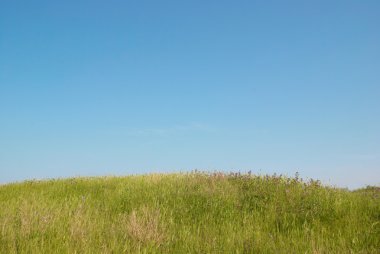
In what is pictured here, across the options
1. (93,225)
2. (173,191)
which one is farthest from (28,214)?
(173,191)

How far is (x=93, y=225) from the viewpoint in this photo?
651 centimetres

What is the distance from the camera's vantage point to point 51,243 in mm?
5355

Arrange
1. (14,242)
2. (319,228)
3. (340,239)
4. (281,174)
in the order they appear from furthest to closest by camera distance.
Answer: (281,174) → (319,228) → (340,239) → (14,242)

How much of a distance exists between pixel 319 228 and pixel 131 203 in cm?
400

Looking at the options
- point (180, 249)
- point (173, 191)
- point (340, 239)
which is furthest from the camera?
point (173, 191)

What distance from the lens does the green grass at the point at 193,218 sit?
5680 mm

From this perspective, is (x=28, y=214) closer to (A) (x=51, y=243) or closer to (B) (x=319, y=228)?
(A) (x=51, y=243)

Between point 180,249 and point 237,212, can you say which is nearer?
point 180,249

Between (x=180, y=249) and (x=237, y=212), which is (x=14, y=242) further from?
(x=237, y=212)

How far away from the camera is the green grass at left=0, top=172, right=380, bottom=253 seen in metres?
5.68

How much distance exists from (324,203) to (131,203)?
13.4 ft

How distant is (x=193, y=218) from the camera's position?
8.16 metres

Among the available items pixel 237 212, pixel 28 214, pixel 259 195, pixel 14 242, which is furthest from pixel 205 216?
pixel 14 242

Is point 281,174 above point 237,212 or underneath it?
above
